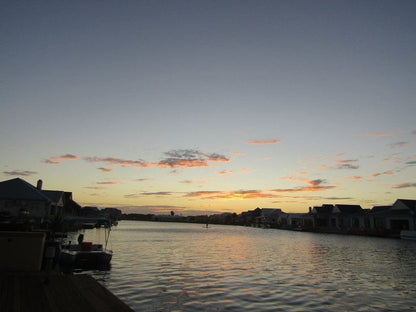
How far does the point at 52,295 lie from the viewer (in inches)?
465

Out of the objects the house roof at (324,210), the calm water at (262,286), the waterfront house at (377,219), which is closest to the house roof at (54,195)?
the calm water at (262,286)

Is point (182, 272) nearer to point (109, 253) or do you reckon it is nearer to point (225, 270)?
point (225, 270)

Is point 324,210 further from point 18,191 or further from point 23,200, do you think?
point 18,191

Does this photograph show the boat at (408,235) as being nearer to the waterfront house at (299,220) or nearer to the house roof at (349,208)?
the house roof at (349,208)

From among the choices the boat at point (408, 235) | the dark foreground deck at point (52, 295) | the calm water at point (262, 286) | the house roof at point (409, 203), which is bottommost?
the calm water at point (262, 286)

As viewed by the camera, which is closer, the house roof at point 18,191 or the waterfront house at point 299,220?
the house roof at point 18,191

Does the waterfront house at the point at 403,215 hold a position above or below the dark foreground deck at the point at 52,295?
above

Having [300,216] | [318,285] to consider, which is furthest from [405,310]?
[300,216]

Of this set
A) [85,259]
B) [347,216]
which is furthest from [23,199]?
[347,216]

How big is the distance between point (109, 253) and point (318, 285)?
2059 centimetres

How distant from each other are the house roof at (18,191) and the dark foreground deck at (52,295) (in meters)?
56.8

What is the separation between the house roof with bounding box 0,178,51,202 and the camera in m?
63.2

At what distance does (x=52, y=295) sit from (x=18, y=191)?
62434 millimetres

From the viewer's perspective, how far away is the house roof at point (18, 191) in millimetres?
63156
